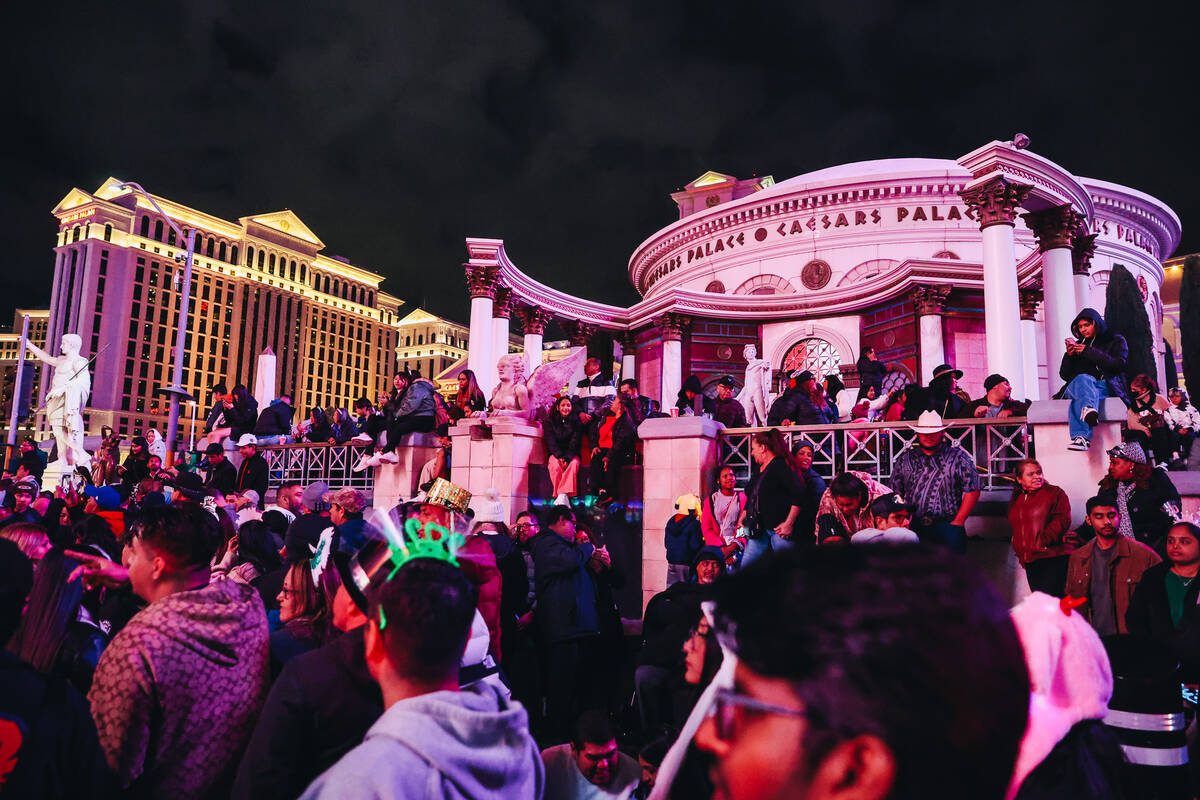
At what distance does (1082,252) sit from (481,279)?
16.6 metres

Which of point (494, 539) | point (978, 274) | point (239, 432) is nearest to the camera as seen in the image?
point (494, 539)

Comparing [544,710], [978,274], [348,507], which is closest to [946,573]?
[348,507]

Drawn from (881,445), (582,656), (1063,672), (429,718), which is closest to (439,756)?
(429,718)

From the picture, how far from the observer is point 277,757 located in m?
2.21

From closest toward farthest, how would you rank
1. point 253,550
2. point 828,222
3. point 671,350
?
1. point 253,550
2. point 671,350
3. point 828,222

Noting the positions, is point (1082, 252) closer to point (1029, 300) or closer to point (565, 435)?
point (1029, 300)

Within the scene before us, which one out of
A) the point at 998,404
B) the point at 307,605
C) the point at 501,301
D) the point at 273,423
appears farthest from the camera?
the point at 501,301

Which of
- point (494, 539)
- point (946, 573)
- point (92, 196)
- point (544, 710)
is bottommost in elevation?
point (544, 710)

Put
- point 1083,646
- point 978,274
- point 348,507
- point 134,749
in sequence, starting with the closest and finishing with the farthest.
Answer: point 1083,646 → point 134,749 → point 348,507 → point 978,274

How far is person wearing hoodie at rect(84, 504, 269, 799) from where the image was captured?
7.93 feet

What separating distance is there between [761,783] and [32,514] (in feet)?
28.7

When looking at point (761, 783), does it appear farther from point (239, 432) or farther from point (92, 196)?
point (92, 196)

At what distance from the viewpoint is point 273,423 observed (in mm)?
15867

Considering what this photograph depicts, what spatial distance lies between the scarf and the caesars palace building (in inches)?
569
